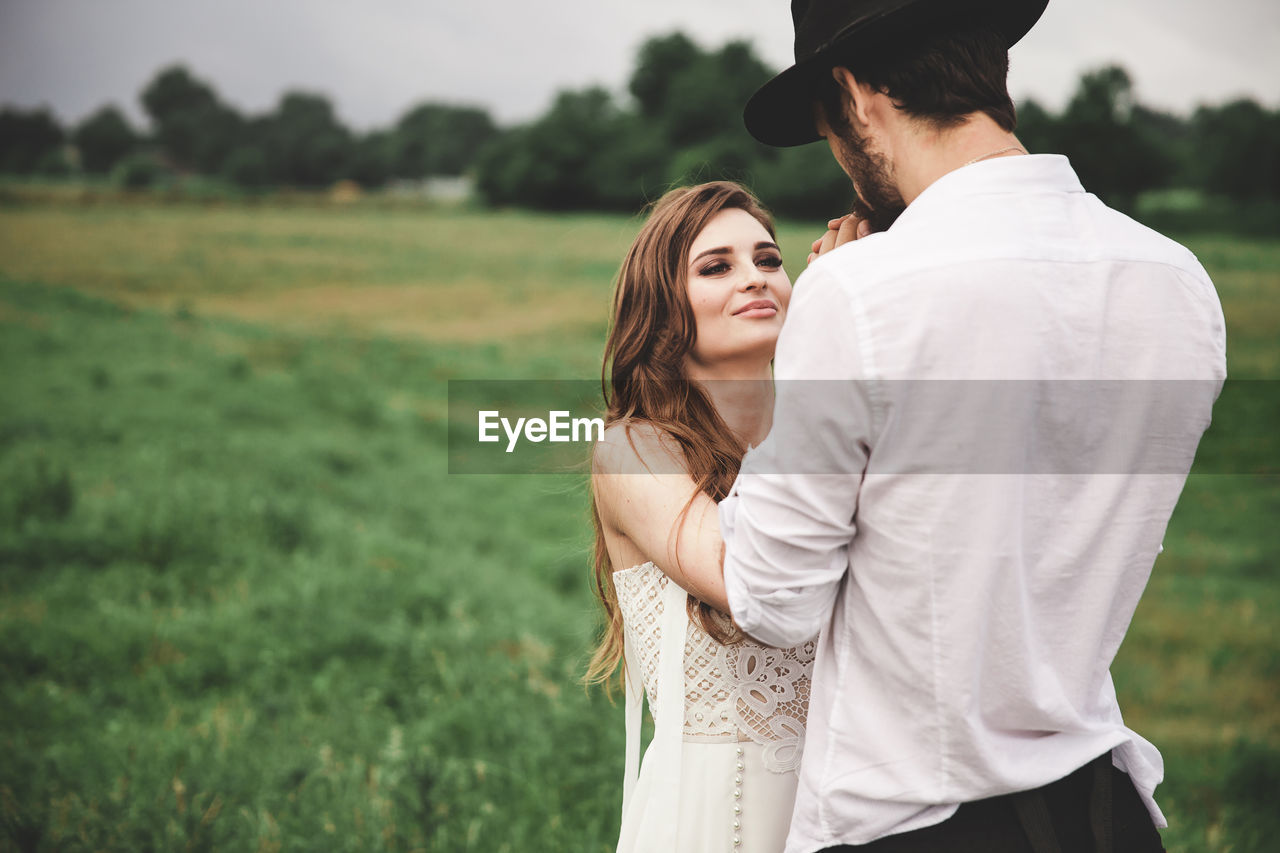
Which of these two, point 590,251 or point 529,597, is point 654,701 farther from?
point 590,251

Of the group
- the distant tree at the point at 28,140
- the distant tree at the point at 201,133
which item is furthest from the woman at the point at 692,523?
the distant tree at the point at 201,133

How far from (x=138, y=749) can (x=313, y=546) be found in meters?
3.37

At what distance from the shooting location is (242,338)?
17.8 metres

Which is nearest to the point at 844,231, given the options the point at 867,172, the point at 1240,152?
the point at 867,172

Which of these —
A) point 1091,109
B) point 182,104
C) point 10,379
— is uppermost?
point 182,104

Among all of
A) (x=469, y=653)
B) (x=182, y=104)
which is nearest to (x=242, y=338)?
(x=469, y=653)

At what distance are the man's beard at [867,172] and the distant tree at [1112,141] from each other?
33.7 metres

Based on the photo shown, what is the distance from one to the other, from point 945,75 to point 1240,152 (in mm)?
34173

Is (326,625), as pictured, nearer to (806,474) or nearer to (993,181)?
(806,474)

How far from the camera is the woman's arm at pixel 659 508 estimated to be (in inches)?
73.1

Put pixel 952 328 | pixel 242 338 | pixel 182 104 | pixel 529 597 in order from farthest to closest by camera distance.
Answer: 1. pixel 182 104
2. pixel 242 338
3. pixel 529 597
4. pixel 952 328

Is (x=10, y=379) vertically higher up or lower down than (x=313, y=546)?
higher up

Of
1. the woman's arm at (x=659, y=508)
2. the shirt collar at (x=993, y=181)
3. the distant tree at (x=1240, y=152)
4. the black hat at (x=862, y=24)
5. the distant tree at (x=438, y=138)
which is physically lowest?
the woman's arm at (x=659, y=508)

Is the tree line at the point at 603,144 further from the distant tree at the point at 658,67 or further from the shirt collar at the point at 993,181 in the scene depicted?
the shirt collar at the point at 993,181
